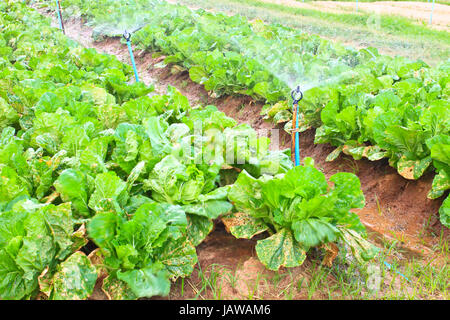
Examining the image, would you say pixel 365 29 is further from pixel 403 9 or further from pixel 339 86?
pixel 339 86

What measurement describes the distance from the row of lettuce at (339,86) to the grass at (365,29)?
3.54m

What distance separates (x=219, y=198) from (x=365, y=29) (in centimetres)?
1143

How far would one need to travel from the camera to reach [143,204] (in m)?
2.34

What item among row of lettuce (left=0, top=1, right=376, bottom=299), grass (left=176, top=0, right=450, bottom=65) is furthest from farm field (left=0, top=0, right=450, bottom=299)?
grass (left=176, top=0, right=450, bottom=65)

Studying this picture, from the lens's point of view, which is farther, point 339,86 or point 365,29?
point 365,29

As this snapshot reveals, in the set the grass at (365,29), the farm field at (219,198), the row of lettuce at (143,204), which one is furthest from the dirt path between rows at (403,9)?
the row of lettuce at (143,204)

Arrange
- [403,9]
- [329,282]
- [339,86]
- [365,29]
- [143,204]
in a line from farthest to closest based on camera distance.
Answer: [403,9]
[365,29]
[339,86]
[329,282]
[143,204]

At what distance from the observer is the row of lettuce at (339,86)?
3541 mm

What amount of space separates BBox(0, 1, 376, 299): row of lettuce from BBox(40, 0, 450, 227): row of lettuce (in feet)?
3.80

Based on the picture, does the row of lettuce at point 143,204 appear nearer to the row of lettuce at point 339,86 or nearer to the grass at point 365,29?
the row of lettuce at point 339,86

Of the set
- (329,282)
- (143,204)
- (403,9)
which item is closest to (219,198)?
(143,204)

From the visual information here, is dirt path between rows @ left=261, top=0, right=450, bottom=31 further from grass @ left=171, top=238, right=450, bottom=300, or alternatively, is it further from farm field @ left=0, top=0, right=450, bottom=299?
grass @ left=171, top=238, right=450, bottom=300

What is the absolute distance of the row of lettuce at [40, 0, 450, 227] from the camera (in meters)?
3.54
